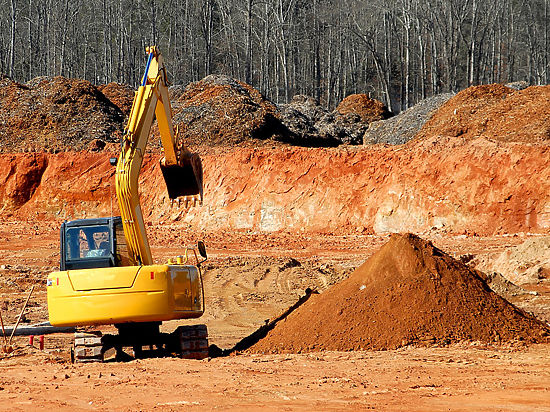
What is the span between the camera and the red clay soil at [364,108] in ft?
170

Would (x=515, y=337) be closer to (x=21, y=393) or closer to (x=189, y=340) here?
(x=189, y=340)

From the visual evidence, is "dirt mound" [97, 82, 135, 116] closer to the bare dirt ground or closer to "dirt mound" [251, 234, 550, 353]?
the bare dirt ground

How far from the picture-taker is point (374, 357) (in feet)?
29.2

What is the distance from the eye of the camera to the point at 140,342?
10.0 m

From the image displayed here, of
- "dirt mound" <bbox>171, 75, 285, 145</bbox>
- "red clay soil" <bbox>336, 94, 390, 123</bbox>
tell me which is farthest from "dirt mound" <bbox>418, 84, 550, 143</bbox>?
"red clay soil" <bbox>336, 94, 390, 123</bbox>

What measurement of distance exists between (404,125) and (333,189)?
1462 cm

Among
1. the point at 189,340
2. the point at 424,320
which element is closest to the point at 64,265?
the point at 189,340

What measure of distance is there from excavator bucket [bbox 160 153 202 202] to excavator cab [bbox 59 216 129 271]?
5.92ft

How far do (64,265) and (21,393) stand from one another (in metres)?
2.47

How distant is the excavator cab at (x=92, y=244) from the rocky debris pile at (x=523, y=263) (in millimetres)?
10883

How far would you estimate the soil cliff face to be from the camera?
24906 millimetres

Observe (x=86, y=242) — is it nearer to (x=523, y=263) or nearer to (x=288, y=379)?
(x=288, y=379)

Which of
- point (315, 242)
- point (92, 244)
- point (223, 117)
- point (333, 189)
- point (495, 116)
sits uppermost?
point (223, 117)

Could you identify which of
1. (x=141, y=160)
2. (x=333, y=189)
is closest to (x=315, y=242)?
(x=333, y=189)
